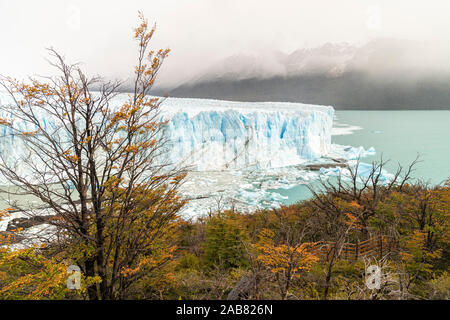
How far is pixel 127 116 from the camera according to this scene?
2.73 meters

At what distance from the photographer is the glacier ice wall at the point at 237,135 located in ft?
58.2

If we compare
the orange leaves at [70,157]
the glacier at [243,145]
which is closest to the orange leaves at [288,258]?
the orange leaves at [70,157]

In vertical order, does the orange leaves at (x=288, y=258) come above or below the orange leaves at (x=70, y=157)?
below

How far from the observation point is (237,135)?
60.6 ft

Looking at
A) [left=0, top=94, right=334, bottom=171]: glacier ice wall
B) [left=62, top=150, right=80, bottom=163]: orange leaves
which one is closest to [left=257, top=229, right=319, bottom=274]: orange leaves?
[left=62, top=150, right=80, bottom=163]: orange leaves

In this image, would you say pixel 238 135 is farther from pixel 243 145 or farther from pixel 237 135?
pixel 243 145

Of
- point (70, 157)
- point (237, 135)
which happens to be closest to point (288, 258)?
point (70, 157)

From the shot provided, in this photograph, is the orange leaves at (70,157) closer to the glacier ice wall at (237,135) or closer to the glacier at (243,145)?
the glacier at (243,145)

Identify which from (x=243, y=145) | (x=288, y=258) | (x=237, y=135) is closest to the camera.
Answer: (x=288, y=258)

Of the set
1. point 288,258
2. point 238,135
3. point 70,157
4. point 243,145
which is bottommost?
point 288,258

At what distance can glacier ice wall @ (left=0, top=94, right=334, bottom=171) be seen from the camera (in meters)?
17.8
